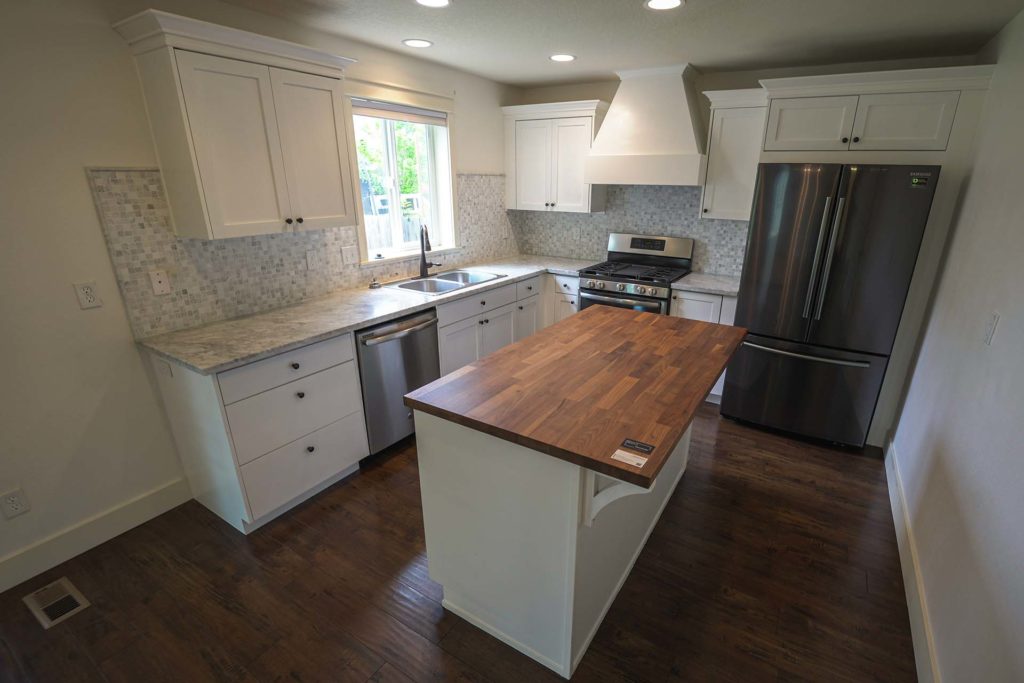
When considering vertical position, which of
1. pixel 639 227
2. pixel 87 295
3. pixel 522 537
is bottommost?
pixel 522 537

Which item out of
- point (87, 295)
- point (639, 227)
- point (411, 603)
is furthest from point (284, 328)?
point (639, 227)

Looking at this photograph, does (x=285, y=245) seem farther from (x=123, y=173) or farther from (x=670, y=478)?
(x=670, y=478)

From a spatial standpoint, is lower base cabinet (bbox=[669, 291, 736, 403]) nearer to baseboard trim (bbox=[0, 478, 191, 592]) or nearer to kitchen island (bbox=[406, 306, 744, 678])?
kitchen island (bbox=[406, 306, 744, 678])

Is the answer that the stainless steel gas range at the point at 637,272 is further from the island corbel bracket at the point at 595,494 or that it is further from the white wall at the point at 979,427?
the island corbel bracket at the point at 595,494

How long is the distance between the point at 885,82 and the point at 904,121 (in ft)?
0.80

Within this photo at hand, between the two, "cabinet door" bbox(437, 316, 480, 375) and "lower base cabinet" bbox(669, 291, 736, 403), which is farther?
"lower base cabinet" bbox(669, 291, 736, 403)

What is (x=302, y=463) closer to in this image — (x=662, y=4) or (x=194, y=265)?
(x=194, y=265)

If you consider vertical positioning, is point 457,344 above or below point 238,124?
below

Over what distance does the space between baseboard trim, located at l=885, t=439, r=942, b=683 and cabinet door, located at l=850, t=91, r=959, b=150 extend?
1793mm

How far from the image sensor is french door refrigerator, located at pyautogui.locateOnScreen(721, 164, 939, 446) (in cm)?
255

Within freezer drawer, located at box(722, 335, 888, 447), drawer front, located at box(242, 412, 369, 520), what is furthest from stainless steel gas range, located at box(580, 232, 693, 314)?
drawer front, located at box(242, 412, 369, 520)

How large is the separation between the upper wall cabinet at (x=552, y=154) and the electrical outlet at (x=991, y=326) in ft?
8.98

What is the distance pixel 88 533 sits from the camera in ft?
7.14

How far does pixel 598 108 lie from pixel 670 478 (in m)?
2.98
